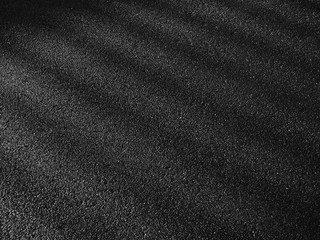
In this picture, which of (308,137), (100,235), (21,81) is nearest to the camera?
(100,235)

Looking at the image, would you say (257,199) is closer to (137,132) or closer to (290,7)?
(137,132)

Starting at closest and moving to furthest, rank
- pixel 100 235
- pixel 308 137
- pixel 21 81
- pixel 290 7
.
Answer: pixel 100 235, pixel 308 137, pixel 21 81, pixel 290 7

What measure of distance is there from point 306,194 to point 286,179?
2.9 inches

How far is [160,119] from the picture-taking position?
1417mm

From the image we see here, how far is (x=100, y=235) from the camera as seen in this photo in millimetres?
1182

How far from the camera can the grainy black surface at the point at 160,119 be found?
1209 mm

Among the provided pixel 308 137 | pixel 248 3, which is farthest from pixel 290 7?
pixel 308 137

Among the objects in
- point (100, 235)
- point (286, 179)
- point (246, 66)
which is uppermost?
point (246, 66)

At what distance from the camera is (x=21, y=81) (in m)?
1.52

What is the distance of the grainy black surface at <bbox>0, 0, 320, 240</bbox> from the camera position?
3.97ft

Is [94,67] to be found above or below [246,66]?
below

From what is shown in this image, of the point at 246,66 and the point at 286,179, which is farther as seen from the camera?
the point at 246,66

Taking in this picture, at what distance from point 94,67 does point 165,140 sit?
0.43 m

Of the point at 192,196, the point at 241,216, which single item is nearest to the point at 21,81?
the point at 192,196
